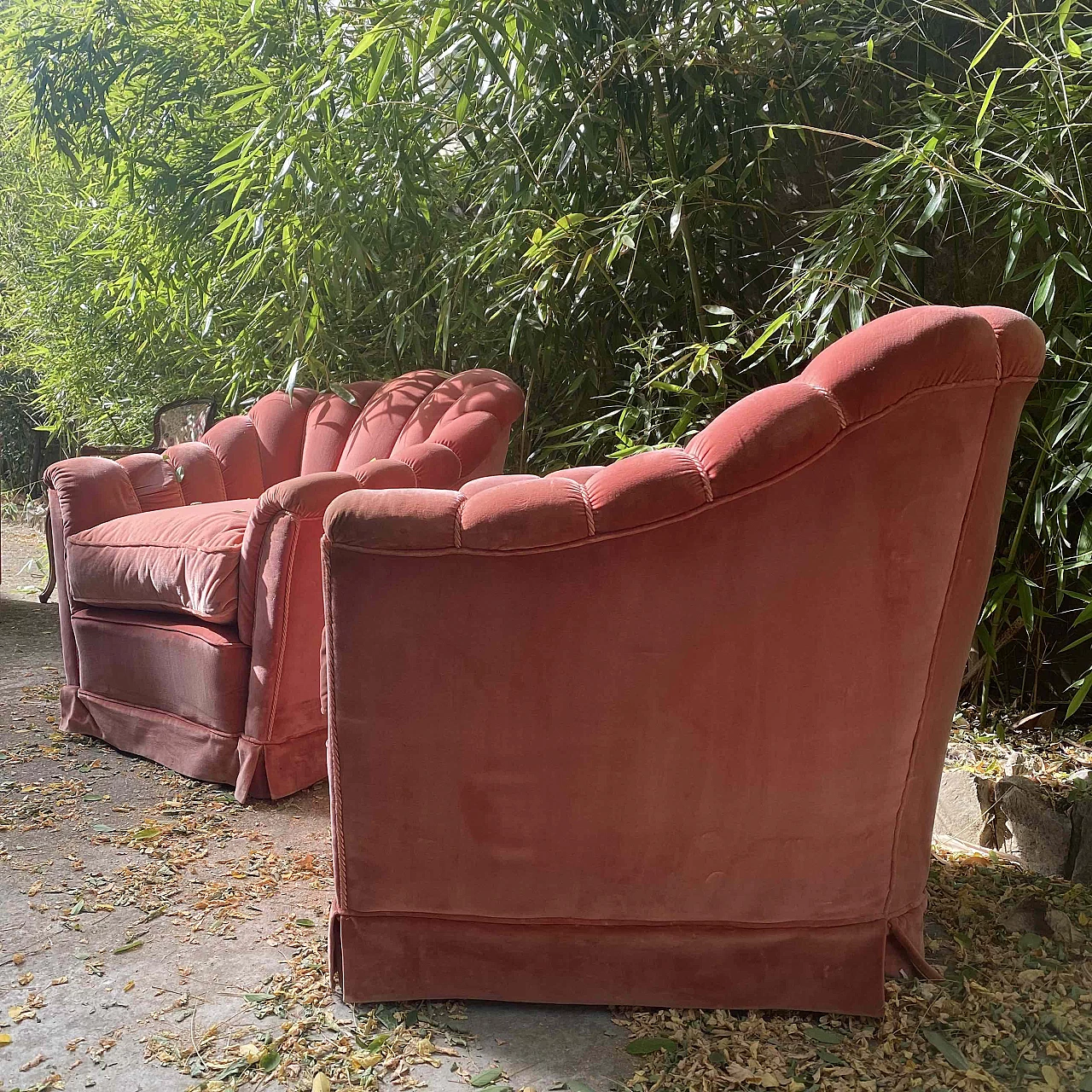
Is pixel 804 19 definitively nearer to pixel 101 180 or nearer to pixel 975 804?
pixel 975 804

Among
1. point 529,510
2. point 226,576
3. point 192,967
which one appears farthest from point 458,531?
point 226,576

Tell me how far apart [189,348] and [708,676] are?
2.70m

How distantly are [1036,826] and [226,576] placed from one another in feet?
5.22

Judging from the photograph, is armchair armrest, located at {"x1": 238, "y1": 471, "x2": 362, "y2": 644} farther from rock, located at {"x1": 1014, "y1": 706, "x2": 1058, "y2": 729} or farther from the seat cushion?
rock, located at {"x1": 1014, "y1": 706, "x2": 1058, "y2": 729}

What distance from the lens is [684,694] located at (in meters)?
1.16

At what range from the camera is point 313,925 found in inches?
59.5

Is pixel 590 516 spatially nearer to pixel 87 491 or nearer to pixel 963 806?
pixel 963 806

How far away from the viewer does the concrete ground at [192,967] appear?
1.17 metres

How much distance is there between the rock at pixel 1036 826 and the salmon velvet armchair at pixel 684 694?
49 cm

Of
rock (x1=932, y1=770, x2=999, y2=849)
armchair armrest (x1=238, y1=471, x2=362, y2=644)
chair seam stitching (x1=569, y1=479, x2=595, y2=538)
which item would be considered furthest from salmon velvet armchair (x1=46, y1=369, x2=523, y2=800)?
rock (x1=932, y1=770, x2=999, y2=849)

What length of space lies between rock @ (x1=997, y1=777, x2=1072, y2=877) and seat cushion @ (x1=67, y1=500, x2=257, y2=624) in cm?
153

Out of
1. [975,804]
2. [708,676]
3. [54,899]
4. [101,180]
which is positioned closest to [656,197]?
[708,676]

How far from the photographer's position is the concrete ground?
3.83ft

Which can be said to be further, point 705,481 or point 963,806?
point 963,806
